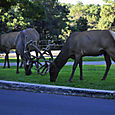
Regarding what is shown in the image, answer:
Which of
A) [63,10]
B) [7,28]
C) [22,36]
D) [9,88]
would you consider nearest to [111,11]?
[63,10]

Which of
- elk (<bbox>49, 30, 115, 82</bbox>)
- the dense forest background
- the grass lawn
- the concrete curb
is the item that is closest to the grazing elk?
the grass lawn

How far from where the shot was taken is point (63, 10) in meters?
71.2

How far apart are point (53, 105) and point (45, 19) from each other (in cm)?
3554

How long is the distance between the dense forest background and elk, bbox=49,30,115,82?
1350 centimetres

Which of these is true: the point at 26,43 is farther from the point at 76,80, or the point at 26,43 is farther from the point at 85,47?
the point at 85,47

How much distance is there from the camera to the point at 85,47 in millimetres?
11781

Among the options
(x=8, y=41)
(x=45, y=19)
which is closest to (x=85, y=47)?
(x=8, y=41)

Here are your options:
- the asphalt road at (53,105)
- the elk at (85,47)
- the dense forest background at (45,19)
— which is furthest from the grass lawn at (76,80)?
the dense forest background at (45,19)

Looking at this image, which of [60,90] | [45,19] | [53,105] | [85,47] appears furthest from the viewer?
[45,19]

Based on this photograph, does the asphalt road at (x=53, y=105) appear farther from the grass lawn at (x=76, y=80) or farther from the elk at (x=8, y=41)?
the elk at (x=8, y=41)

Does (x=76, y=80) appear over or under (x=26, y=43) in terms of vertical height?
under

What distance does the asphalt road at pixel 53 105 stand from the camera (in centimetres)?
633

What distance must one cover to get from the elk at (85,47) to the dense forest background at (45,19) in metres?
13.5

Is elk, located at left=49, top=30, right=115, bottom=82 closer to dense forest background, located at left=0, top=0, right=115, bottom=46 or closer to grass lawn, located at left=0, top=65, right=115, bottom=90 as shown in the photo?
grass lawn, located at left=0, top=65, right=115, bottom=90
